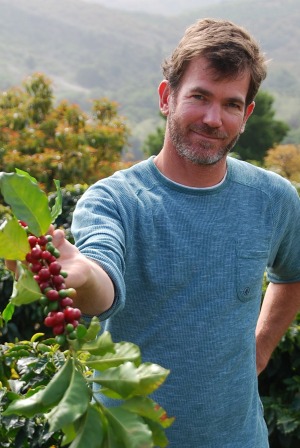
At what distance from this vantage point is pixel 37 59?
7250 centimetres

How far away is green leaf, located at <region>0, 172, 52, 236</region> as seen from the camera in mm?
1124

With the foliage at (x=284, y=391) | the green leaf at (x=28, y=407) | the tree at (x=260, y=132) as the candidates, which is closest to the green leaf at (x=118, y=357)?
the green leaf at (x=28, y=407)

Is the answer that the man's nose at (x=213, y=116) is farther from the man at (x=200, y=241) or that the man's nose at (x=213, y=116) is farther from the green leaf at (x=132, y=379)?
the green leaf at (x=132, y=379)

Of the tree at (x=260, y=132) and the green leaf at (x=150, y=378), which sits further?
the tree at (x=260, y=132)

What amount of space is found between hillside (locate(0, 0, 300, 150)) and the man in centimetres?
5624

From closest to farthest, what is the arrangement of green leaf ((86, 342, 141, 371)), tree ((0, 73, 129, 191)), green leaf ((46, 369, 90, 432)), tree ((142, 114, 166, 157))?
green leaf ((46, 369, 90, 432))
green leaf ((86, 342, 141, 371))
tree ((0, 73, 129, 191))
tree ((142, 114, 166, 157))

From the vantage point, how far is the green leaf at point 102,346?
3.62ft

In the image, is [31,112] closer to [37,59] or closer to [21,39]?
[37,59]

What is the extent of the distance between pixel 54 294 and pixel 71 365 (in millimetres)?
114

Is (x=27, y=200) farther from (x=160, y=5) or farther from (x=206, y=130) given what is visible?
(x=160, y=5)

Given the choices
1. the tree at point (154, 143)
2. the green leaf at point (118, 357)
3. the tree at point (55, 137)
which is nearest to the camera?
the green leaf at point (118, 357)

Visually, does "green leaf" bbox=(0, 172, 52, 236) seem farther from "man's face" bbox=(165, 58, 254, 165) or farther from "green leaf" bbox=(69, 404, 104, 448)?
"man's face" bbox=(165, 58, 254, 165)

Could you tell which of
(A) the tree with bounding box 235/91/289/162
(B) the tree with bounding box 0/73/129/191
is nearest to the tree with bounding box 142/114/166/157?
(A) the tree with bounding box 235/91/289/162

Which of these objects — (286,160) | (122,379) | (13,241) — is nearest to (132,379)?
(122,379)
